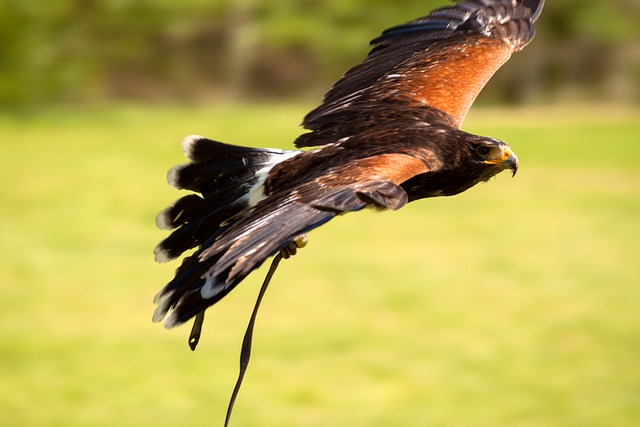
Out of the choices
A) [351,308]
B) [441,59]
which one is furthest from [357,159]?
[351,308]

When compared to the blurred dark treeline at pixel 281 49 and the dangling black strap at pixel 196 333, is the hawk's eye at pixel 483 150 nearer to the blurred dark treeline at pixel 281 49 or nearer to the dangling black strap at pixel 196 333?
the dangling black strap at pixel 196 333

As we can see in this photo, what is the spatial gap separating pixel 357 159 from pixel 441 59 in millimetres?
1757

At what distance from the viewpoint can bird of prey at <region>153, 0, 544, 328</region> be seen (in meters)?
4.70

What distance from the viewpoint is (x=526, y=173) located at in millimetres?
22750

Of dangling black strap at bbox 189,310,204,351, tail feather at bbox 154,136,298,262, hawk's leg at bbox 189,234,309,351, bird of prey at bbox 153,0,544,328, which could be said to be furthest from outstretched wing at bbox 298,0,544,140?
dangling black strap at bbox 189,310,204,351

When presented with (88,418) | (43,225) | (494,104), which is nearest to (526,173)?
(494,104)

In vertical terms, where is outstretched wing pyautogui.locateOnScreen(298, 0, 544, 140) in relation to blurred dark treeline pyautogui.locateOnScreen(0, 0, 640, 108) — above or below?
below

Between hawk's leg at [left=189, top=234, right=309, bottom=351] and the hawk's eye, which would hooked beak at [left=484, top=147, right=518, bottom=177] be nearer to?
the hawk's eye

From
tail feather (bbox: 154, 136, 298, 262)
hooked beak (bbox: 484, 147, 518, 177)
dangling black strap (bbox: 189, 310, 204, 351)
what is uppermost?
tail feather (bbox: 154, 136, 298, 262)

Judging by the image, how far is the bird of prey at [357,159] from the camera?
4703mm

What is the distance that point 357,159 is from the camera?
5.20 meters

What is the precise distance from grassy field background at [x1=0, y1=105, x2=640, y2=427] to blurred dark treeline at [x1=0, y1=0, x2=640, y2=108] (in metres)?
4.82

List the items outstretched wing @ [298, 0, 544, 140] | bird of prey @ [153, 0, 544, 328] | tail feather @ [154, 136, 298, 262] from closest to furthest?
bird of prey @ [153, 0, 544, 328], tail feather @ [154, 136, 298, 262], outstretched wing @ [298, 0, 544, 140]

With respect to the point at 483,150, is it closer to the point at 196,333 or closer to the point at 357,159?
the point at 357,159
